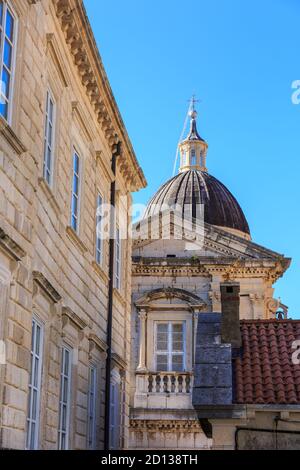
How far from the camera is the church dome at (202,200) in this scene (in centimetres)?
3741

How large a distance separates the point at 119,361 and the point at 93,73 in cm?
669

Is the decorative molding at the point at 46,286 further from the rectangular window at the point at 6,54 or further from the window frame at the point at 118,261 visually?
the window frame at the point at 118,261

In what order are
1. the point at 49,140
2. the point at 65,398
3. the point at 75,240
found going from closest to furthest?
the point at 49,140 → the point at 65,398 → the point at 75,240

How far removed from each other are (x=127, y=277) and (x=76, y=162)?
5853mm

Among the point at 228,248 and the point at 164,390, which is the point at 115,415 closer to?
the point at 164,390

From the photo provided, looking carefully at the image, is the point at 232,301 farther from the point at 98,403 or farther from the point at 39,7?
the point at 39,7

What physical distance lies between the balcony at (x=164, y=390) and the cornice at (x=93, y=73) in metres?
8.58

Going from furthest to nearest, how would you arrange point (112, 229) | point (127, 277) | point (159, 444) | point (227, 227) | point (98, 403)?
point (227, 227), point (159, 444), point (127, 277), point (112, 229), point (98, 403)

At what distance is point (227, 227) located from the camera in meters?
38.0

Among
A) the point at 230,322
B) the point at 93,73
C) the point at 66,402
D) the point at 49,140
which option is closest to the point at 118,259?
the point at 230,322

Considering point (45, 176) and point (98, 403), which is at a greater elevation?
point (45, 176)

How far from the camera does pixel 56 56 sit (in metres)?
13.4

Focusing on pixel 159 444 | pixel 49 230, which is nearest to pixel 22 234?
pixel 49 230

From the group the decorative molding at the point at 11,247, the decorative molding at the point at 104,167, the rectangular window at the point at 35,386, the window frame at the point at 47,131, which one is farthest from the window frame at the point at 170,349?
the decorative molding at the point at 11,247
